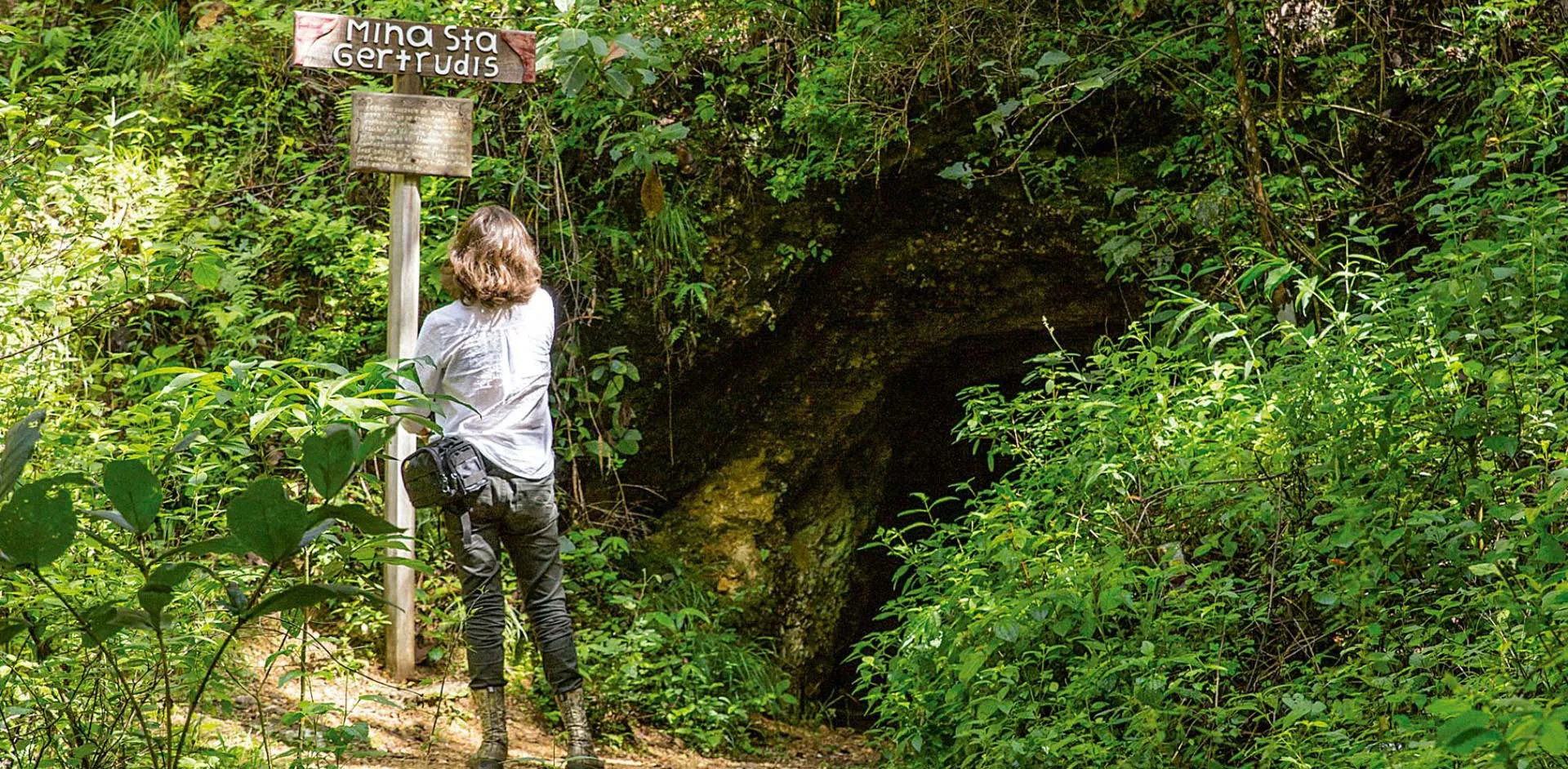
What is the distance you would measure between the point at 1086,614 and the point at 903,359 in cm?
295

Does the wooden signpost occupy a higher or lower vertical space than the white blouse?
higher

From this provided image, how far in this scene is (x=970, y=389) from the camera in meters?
4.52

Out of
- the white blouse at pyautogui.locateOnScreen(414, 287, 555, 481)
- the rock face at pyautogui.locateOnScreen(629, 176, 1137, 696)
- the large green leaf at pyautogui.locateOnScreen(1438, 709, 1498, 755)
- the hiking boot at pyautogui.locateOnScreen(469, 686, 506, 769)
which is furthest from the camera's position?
the rock face at pyautogui.locateOnScreen(629, 176, 1137, 696)

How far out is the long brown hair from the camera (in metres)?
3.82

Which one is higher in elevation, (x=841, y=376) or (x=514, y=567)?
(x=841, y=376)

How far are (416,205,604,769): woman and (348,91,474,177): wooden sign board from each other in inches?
34.4

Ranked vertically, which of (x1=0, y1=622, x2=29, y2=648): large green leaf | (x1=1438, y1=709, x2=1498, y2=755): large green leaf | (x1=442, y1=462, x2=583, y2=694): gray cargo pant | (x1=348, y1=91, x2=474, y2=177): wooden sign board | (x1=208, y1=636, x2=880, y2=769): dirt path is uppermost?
(x1=348, y1=91, x2=474, y2=177): wooden sign board

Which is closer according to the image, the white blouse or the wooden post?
the white blouse

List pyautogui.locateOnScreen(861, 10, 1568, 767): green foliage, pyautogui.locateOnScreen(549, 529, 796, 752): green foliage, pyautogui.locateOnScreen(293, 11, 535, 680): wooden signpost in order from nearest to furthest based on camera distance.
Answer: pyautogui.locateOnScreen(861, 10, 1568, 767): green foliage → pyautogui.locateOnScreen(293, 11, 535, 680): wooden signpost → pyautogui.locateOnScreen(549, 529, 796, 752): green foliage

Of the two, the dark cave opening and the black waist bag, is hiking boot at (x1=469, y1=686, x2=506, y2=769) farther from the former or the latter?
the dark cave opening

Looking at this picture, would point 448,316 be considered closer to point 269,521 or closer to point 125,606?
point 125,606

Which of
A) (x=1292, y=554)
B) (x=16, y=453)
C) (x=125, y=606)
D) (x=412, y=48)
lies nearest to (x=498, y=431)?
(x=412, y=48)

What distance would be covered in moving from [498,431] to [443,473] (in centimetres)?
26

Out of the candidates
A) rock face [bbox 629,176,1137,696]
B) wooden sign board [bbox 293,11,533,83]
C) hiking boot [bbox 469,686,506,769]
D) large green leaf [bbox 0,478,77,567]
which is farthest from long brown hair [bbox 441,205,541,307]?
large green leaf [bbox 0,478,77,567]
